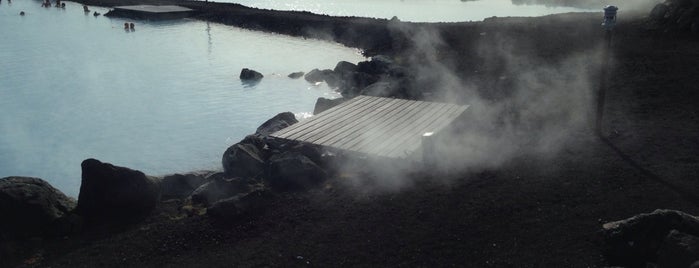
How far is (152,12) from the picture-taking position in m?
34.5

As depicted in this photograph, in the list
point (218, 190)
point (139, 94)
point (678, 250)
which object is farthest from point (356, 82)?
point (678, 250)

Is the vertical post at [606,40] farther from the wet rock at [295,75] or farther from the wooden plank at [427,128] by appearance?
the wet rock at [295,75]

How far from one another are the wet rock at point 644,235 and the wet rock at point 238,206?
4.62 m

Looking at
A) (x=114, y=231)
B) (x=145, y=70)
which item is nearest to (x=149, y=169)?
(x=114, y=231)

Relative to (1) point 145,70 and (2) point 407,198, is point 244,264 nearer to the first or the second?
(2) point 407,198

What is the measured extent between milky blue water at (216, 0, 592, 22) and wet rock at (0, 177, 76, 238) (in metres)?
25.7

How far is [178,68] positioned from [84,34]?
11.2 metres

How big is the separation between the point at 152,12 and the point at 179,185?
28.0 meters

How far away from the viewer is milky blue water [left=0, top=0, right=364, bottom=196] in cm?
1266

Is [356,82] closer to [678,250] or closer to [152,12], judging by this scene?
[678,250]

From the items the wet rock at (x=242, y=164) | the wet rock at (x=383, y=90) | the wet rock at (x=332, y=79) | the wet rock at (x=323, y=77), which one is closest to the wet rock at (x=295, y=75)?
the wet rock at (x=323, y=77)

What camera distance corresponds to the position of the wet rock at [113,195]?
27.6ft

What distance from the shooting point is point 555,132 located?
34.1 ft

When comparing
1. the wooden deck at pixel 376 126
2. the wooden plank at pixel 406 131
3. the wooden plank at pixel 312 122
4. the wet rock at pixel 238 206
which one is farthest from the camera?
the wooden plank at pixel 312 122
